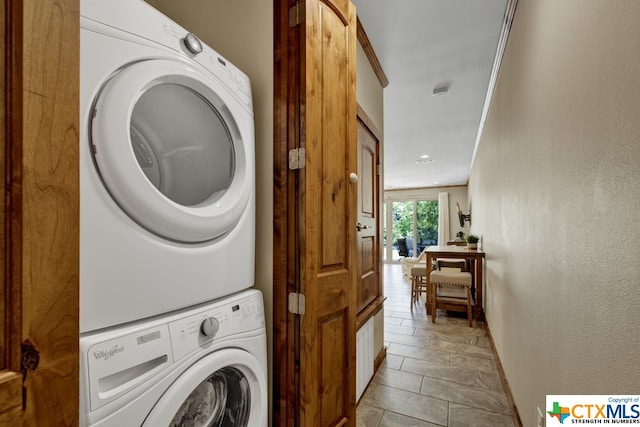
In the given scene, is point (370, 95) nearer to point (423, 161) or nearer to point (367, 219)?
point (367, 219)

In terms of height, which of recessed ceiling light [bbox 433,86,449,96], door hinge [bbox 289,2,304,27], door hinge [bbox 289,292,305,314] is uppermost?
recessed ceiling light [bbox 433,86,449,96]

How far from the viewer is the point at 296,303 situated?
1.10 metres

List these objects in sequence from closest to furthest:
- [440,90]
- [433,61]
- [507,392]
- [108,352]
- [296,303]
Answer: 1. [108,352]
2. [296,303]
3. [507,392]
4. [433,61]
5. [440,90]

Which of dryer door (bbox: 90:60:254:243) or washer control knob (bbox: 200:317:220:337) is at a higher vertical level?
dryer door (bbox: 90:60:254:243)

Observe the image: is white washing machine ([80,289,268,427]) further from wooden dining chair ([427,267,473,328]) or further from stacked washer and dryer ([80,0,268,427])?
wooden dining chair ([427,267,473,328])

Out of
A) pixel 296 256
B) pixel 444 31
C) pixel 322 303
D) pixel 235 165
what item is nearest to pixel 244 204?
pixel 235 165

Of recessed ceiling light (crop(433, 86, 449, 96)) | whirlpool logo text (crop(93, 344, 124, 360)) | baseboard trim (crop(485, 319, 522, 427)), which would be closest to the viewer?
whirlpool logo text (crop(93, 344, 124, 360))

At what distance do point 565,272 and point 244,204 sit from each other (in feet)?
3.79

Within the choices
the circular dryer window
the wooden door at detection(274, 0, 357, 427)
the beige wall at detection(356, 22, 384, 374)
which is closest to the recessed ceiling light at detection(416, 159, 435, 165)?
the beige wall at detection(356, 22, 384, 374)

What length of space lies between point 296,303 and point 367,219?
1280 mm

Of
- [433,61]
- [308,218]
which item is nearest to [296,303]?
[308,218]

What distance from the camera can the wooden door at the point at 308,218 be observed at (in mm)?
1098

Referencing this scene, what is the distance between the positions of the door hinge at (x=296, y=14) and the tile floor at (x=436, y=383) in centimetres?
209

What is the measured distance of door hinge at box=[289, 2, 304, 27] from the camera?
1.12 meters
